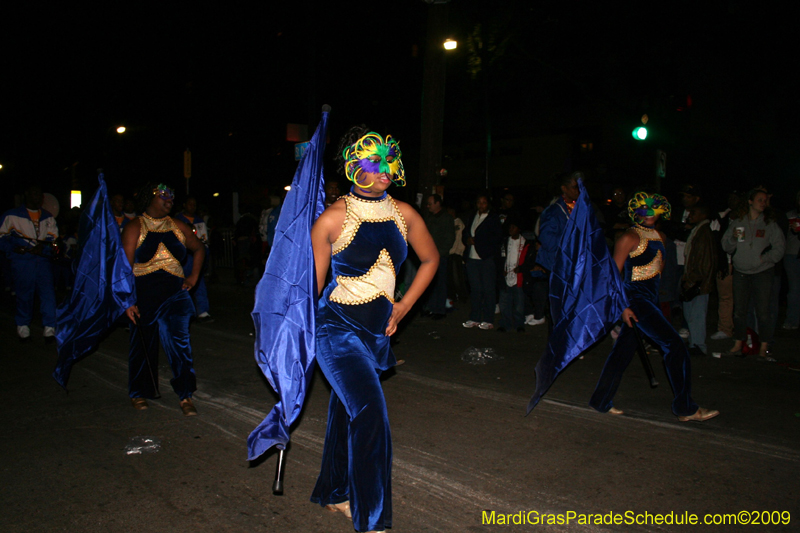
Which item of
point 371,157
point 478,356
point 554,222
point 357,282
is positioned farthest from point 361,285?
point 478,356

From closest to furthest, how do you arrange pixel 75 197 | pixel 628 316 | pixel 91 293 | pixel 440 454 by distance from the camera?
pixel 440 454
pixel 628 316
pixel 91 293
pixel 75 197

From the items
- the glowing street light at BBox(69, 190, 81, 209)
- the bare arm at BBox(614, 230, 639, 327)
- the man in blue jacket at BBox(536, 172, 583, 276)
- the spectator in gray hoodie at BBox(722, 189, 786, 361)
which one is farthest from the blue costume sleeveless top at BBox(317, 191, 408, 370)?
the glowing street light at BBox(69, 190, 81, 209)

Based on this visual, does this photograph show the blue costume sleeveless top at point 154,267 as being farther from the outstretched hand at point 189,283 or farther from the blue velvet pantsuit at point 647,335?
the blue velvet pantsuit at point 647,335

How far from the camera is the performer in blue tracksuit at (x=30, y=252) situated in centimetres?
834

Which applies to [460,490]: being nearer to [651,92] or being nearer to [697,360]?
[697,360]

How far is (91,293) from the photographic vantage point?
570cm

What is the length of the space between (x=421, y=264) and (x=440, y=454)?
1642 mm

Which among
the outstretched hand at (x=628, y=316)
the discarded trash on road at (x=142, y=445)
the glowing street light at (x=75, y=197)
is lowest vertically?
the discarded trash on road at (x=142, y=445)

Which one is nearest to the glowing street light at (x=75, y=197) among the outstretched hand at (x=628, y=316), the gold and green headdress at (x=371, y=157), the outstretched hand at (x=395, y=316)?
the outstretched hand at (x=628, y=316)

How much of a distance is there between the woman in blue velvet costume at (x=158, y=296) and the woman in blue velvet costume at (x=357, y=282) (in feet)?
7.79

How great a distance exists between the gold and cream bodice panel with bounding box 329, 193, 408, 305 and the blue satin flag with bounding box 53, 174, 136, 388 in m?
2.97

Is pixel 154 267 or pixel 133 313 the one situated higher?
pixel 154 267

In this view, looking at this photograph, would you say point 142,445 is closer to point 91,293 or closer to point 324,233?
point 91,293

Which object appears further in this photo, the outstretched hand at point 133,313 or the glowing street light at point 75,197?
the glowing street light at point 75,197
